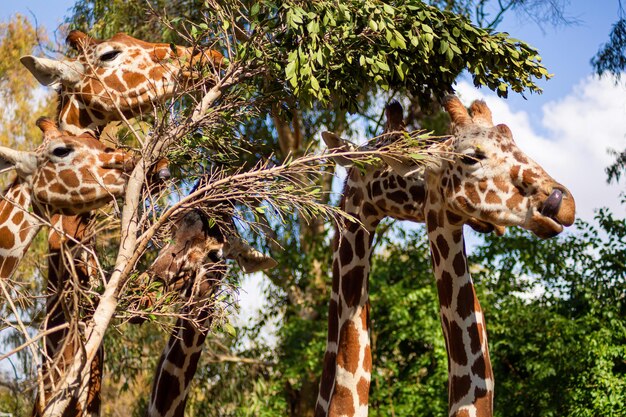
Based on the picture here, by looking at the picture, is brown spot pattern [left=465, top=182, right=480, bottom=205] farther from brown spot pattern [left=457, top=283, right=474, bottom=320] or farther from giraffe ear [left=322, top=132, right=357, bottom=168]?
giraffe ear [left=322, top=132, right=357, bottom=168]

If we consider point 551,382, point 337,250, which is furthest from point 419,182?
point 551,382

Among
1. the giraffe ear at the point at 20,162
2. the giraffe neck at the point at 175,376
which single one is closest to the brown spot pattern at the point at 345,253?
the giraffe neck at the point at 175,376

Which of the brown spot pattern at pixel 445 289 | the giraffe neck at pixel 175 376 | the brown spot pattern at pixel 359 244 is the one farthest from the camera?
the brown spot pattern at pixel 359 244

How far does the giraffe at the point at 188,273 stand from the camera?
7.26 meters

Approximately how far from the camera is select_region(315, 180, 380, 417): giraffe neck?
746 centimetres

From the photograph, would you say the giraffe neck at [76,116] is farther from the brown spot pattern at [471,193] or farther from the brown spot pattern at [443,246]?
the brown spot pattern at [471,193]

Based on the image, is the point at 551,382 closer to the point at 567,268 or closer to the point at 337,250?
the point at 567,268

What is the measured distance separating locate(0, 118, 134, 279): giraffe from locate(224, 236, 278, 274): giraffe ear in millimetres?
1218

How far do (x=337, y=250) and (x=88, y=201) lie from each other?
215cm

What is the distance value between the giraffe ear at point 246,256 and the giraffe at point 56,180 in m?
1.22

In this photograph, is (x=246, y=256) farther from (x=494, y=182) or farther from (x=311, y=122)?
(x=311, y=122)

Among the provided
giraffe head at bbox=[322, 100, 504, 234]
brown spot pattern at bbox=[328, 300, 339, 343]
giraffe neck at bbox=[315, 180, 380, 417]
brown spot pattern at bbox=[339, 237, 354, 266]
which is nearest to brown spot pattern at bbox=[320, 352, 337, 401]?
giraffe neck at bbox=[315, 180, 380, 417]

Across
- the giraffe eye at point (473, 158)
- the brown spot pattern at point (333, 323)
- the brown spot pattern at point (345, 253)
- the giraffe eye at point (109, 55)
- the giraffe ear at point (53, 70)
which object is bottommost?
the brown spot pattern at point (333, 323)

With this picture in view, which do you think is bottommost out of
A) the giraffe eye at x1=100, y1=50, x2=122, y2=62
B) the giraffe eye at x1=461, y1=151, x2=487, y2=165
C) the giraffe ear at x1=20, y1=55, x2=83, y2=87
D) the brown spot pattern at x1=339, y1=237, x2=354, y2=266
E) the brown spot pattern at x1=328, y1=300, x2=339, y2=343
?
the brown spot pattern at x1=328, y1=300, x2=339, y2=343
